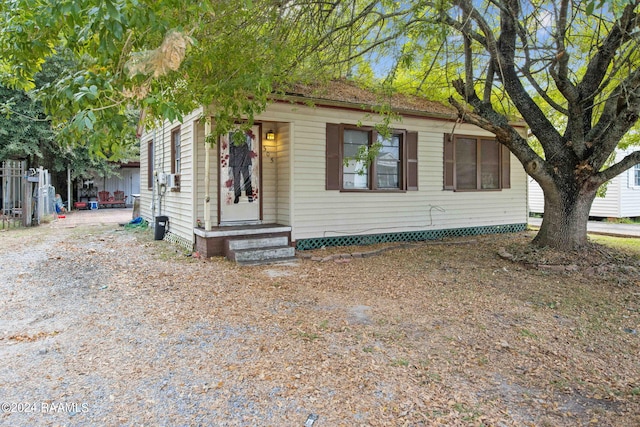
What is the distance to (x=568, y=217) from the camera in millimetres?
6992

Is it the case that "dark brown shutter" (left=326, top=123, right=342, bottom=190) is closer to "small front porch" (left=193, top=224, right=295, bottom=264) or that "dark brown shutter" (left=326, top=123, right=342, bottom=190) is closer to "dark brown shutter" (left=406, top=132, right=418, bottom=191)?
"small front porch" (left=193, top=224, right=295, bottom=264)

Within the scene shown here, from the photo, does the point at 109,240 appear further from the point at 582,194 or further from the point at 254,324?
the point at 582,194

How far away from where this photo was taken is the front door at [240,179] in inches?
298

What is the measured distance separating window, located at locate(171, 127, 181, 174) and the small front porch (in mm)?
2081

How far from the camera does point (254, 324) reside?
12.8 feet

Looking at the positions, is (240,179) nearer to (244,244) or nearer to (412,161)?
(244,244)

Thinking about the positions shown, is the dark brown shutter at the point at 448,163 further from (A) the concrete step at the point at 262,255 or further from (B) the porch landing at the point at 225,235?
(A) the concrete step at the point at 262,255

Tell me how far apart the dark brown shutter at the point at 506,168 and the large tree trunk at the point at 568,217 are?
11.2 ft

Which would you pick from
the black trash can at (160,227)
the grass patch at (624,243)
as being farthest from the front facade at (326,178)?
the grass patch at (624,243)

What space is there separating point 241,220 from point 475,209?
5.80m

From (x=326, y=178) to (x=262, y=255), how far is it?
2129mm

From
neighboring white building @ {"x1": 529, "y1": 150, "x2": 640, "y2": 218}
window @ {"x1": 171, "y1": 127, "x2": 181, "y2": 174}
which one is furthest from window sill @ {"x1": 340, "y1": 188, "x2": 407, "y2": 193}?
neighboring white building @ {"x1": 529, "y1": 150, "x2": 640, "y2": 218}

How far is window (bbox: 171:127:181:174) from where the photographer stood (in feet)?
28.1

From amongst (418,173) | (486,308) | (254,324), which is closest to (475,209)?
(418,173)
